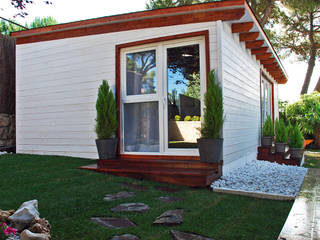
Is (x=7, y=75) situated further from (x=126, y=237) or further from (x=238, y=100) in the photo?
(x=126, y=237)

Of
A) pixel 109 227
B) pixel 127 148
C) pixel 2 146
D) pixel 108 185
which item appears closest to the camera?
pixel 109 227

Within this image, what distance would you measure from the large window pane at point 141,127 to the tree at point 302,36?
11779 mm

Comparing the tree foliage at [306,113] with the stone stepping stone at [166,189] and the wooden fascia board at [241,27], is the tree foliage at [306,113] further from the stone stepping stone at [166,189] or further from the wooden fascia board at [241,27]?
the stone stepping stone at [166,189]

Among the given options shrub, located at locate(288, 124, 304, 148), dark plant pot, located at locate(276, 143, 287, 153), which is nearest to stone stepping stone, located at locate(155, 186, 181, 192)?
dark plant pot, located at locate(276, 143, 287, 153)

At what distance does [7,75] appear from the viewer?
7629mm

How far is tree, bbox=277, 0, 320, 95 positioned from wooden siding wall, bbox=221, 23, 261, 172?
8.77 m

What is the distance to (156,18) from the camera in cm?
526

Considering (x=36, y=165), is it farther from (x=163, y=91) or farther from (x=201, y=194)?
(x=201, y=194)

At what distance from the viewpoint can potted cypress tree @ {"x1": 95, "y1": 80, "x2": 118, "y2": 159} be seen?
5.20 m

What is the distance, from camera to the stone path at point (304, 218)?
7.55 feet

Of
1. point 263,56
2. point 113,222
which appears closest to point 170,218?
point 113,222

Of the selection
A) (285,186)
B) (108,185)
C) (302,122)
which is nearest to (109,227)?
(108,185)

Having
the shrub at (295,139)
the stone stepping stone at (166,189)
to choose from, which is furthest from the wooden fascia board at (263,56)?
the stone stepping stone at (166,189)

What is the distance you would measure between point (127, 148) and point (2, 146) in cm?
357
